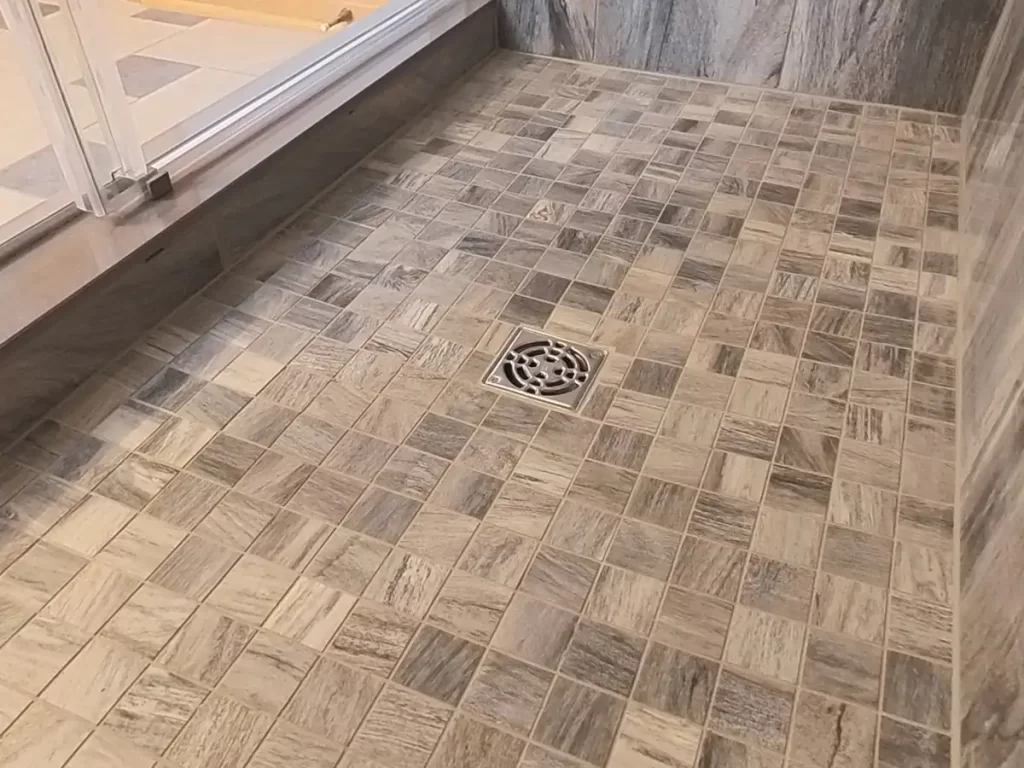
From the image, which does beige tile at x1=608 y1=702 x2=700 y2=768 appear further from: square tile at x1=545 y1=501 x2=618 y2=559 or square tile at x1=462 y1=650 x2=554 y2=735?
square tile at x1=545 y1=501 x2=618 y2=559

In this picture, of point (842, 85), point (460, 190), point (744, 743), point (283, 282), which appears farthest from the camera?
point (842, 85)

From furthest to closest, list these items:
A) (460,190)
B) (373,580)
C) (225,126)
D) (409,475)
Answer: (460,190) < (225,126) < (409,475) < (373,580)

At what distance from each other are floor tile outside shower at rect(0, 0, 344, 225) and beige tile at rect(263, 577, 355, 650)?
758 millimetres

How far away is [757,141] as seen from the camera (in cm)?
183

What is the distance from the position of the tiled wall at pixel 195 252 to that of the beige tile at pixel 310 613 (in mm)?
463

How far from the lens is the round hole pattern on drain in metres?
1.24

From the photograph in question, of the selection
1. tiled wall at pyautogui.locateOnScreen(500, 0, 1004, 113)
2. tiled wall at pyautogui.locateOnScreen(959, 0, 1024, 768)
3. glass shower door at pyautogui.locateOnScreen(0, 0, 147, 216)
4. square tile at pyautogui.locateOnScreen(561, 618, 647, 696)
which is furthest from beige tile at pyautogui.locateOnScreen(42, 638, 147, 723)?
tiled wall at pyautogui.locateOnScreen(500, 0, 1004, 113)

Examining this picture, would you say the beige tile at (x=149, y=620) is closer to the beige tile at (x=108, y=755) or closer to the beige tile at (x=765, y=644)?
the beige tile at (x=108, y=755)

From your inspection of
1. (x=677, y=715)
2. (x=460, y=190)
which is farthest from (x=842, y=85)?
(x=677, y=715)

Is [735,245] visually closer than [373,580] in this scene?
No

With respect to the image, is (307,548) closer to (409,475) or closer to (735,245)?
(409,475)

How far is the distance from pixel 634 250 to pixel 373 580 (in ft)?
2.56

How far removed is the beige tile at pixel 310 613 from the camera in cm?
94

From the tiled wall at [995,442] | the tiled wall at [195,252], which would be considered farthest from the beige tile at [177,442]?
the tiled wall at [995,442]
